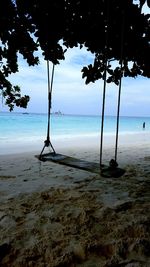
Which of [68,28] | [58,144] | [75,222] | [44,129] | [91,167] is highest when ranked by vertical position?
[68,28]

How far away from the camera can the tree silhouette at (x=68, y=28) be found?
3.57 m

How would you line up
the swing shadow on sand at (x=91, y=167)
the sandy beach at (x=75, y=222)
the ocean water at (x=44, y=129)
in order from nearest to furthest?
1. the sandy beach at (x=75, y=222)
2. the swing shadow on sand at (x=91, y=167)
3. the ocean water at (x=44, y=129)

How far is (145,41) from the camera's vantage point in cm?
409

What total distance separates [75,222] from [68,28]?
2770 millimetres

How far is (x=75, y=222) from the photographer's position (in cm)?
291

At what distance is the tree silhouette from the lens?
357 centimetres

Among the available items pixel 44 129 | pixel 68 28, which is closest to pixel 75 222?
pixel 68 28

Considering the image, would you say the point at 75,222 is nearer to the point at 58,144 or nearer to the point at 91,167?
the point at 91,167

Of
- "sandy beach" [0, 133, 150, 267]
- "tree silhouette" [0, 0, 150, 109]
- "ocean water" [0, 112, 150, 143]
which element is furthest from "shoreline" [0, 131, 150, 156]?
"tree silhouette" [0, 0, 150, 109]

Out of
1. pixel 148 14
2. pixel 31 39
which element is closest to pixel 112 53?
pixel 148 14

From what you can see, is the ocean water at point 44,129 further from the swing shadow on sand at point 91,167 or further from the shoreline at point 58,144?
the swing shadow on sand at point 91,167

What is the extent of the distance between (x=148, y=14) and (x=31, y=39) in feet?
5.72

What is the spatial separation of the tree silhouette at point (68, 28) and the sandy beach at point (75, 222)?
1.86 meters

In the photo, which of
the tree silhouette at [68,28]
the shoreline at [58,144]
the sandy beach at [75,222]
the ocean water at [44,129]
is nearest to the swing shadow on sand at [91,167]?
the sandy beach at [75,222]
